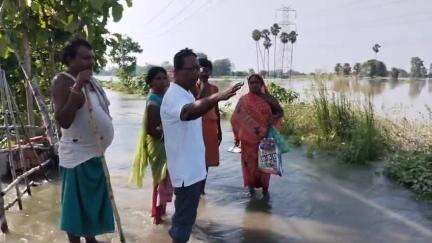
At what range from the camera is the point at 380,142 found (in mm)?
8516

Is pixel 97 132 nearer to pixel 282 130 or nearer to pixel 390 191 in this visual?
pixel 390 191

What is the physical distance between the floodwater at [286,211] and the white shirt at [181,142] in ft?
4.98

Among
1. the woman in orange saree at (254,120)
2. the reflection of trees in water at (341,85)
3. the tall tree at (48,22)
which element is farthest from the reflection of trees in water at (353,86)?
the tall tree at (48,22)

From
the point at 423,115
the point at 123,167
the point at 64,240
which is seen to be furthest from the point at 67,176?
the point at 423,115

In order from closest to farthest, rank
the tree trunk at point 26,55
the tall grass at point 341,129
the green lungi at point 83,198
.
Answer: the green lungi at point 83,198
the tree trunk at point 26,55
the tall grass at point 341,129

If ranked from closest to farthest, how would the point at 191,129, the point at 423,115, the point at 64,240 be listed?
the point at 191,129 < the point at 64,240 < the point at 423,115

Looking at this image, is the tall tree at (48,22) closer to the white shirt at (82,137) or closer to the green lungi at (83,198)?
the white shirt at (82,137)

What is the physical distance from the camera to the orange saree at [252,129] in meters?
6.16

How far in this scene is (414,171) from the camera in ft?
22.1

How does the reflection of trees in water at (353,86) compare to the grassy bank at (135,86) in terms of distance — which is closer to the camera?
the reflection of trees in water at (353,86)

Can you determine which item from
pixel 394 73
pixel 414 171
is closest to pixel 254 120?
pixel 414 171

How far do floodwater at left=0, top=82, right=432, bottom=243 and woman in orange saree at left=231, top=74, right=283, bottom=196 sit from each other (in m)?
0.35

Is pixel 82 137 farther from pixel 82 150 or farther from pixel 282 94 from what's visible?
pixel 282 94

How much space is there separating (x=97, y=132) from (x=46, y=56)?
216 inches
